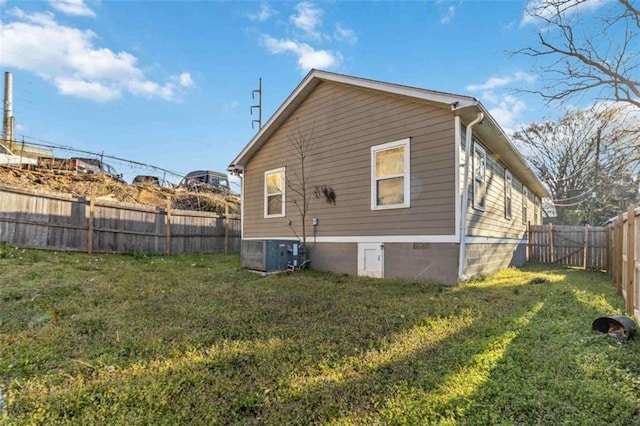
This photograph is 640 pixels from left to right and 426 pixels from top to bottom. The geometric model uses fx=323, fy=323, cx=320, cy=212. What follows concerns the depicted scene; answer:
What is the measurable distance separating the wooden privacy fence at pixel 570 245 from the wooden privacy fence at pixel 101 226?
A: 12.1 metres

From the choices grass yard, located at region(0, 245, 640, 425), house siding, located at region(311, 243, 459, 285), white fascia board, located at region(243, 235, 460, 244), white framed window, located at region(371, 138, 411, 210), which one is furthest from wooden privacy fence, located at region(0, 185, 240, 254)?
white framed window, located at region(371, 138, 411, 210)

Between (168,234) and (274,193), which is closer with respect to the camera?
(274,193)

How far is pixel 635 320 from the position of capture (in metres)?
3.72

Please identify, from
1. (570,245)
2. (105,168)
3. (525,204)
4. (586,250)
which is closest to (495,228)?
(525,204)

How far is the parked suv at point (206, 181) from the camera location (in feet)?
50.2

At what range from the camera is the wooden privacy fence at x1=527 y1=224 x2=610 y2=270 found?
11297 millimetres

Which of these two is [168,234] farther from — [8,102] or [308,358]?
[8,102]

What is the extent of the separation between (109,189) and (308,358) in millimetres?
12161

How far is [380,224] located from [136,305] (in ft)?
15.7

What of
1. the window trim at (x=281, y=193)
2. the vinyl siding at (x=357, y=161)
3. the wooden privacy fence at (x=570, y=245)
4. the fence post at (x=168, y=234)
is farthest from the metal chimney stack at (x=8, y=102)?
the wooden privacy fence at (x=570, y=245)

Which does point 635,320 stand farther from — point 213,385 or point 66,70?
point 66,70

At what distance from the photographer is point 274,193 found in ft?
30.5

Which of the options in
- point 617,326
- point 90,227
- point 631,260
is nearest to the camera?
point 617,326

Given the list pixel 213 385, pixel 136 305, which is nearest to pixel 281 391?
pixel 213 385
